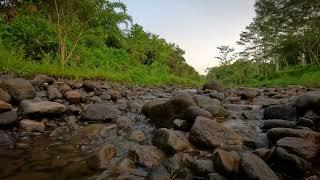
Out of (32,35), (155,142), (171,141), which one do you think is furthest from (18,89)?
(32,35)

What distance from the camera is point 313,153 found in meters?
3.47

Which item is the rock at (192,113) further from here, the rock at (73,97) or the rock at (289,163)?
the rock at (73,97)

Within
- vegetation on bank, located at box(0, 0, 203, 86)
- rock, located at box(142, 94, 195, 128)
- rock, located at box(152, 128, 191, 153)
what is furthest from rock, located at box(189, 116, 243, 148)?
vegetation on bank, located at box(0, 0, 203, 86)

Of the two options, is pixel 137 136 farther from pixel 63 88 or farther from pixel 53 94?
pixel 63 88

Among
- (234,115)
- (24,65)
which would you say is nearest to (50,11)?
(24,65)

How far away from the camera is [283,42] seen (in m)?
37.0

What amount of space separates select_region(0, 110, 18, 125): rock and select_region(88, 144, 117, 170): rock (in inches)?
71.5

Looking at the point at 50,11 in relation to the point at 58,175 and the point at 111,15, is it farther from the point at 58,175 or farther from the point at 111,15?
the point at 58,175

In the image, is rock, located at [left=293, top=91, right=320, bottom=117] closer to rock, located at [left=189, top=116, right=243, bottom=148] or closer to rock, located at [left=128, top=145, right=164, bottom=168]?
rock, located at [left=189, top=116, right=243, bottom=148]

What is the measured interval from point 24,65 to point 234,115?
6643mm

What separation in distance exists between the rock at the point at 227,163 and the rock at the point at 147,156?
0.66 meters

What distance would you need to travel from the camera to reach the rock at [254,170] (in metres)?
2.85

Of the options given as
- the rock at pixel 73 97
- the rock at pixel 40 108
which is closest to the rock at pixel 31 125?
the rock at pixel 40 108

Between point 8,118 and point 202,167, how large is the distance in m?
3.06
